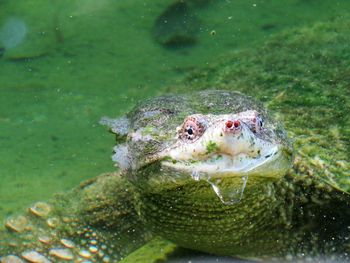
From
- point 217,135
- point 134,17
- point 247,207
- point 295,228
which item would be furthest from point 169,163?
point 134,17

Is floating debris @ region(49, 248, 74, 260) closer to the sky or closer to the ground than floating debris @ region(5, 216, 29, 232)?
closer to the ground

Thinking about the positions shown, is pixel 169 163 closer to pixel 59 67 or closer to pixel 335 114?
pixel 335 114

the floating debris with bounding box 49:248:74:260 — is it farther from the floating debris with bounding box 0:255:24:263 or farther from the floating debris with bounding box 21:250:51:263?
the floating debris with bounding box 0:255:24:263

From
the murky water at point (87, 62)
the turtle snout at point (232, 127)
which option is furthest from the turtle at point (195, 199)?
the murky water at point (87, 62)

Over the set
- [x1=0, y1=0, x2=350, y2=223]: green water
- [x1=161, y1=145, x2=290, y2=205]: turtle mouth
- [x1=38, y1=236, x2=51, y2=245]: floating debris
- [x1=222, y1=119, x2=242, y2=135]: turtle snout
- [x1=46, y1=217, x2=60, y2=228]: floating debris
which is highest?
[x1=222, y1=119, x2=242, y2=135]: turtle snout

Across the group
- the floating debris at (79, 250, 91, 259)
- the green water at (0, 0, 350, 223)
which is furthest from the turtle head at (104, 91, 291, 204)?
the green water at (0, 0, 350, 223)

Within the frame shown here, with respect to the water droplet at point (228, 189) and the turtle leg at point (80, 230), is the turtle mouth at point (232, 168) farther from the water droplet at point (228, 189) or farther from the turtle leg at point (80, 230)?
the turtle leg at point (80, 230)
